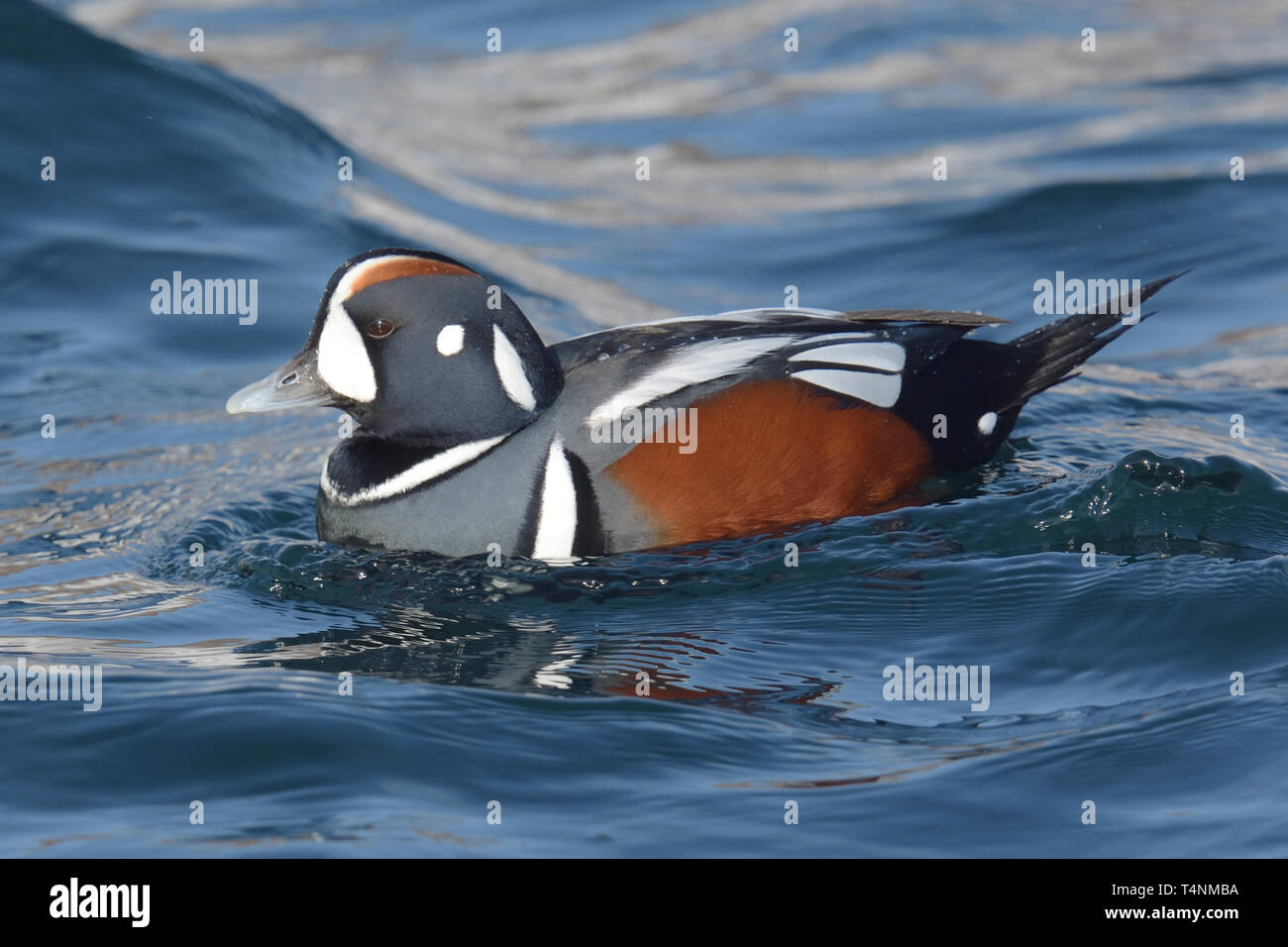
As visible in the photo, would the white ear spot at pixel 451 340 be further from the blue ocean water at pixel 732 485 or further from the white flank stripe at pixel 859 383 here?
the white flank stripe at pixel 859 383

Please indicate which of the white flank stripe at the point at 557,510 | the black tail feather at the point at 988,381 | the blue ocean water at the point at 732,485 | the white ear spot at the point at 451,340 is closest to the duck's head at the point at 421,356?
the white ear spot at the point at 451,340

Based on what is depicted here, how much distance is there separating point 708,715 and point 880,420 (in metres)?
1.85

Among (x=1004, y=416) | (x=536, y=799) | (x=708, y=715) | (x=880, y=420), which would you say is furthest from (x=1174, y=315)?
(x=536, y=799)

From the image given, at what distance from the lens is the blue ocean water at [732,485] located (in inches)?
182

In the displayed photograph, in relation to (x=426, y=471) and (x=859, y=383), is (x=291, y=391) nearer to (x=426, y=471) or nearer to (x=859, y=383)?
(x=426, y=471)

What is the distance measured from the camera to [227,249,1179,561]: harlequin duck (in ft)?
19.9

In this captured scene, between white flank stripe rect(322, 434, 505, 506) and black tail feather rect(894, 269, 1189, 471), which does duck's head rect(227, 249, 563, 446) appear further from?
black tail feather rect(894, 269, 1189, 471)

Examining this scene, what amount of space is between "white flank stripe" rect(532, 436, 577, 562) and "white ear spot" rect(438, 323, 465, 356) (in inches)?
20.7

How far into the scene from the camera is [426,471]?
6.25 meters

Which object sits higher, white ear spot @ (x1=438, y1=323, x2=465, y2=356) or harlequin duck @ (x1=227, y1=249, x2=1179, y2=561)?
white ear spot @ (x1=438, y1=323, x2=465, y2=356)

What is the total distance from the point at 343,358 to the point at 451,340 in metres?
0.42

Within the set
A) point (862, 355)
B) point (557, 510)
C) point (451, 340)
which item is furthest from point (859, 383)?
point (451, 340)

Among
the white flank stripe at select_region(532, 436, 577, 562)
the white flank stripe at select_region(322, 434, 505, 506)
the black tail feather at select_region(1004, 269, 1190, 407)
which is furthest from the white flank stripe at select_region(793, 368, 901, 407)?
the white flank stripe at select_region(322, 434, 505, 506)

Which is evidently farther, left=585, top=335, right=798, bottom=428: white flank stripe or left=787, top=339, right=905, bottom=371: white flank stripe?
left=787, top=339, right=905, bottom=371: white flank stripe
